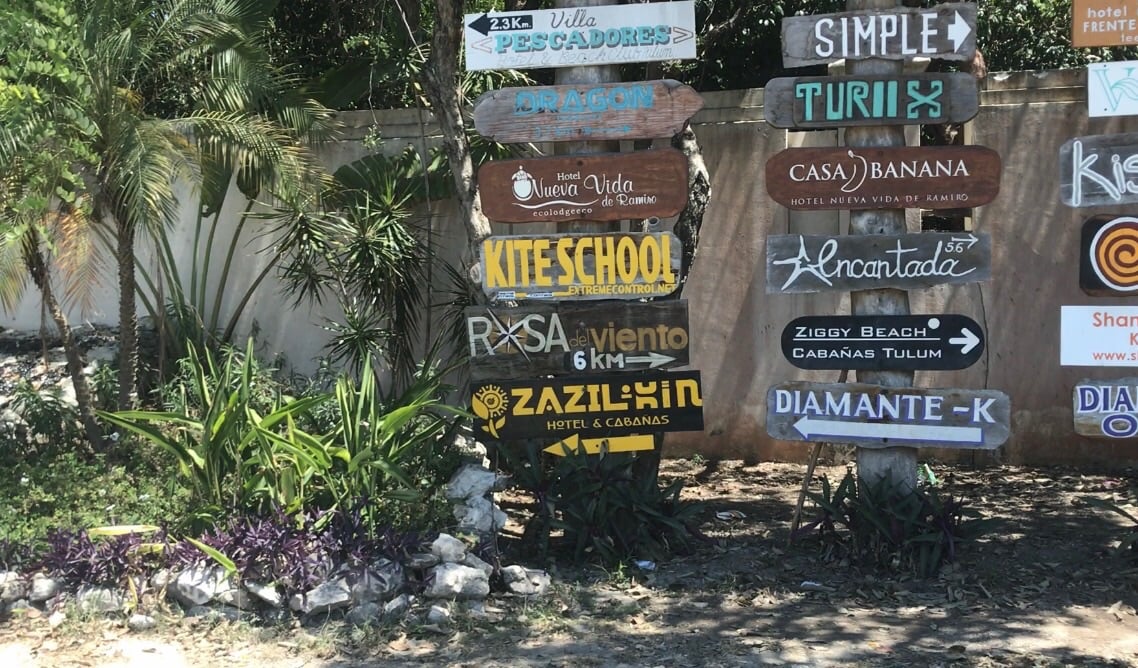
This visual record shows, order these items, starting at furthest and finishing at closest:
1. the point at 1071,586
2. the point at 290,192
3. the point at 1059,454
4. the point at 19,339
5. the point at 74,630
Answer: the point at 19,339 < the point at 1059,454 < the point at 290,192 < the point at 1071,586 < the point at 74,630

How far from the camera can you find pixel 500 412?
655 centimetres

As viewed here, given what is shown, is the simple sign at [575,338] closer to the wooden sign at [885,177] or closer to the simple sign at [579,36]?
the wooden sign at [885,177]

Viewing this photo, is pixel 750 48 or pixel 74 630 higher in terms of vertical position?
pixel 750 48

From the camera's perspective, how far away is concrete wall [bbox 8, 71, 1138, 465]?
26.9 feet

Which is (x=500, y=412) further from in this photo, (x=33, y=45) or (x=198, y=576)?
(x=33, y=45)

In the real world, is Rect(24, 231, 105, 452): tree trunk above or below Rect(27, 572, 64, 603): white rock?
above

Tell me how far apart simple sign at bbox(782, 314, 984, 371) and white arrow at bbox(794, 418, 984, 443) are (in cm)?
33

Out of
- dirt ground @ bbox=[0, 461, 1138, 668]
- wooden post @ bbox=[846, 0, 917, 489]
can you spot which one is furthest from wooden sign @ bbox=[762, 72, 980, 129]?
dirt ground @ bbox=[0, 461, 1138, 668]

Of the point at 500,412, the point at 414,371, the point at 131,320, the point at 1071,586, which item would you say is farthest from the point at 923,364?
the point at 131,320

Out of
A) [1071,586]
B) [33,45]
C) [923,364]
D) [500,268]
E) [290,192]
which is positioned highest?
[33,45]

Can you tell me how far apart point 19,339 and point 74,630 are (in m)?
5.09

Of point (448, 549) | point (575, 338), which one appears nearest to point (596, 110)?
point (575, 338)

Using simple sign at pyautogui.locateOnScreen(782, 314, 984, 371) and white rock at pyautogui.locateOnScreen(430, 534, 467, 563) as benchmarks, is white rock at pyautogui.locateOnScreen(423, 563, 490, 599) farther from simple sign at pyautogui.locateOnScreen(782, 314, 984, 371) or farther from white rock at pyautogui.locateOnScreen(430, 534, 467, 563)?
simple sign at pyautogui.locateOnScreen(782, 314, 984, 371)

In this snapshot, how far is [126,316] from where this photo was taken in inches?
301
